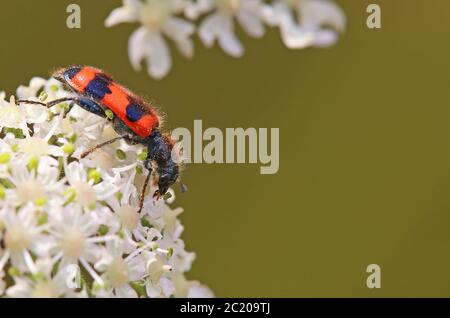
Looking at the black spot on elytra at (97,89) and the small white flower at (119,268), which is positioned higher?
the black spot on elytra at (97,89)

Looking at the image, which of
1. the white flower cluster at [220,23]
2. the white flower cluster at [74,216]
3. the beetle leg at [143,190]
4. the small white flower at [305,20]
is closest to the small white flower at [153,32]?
the white flower cluster at [220,23]

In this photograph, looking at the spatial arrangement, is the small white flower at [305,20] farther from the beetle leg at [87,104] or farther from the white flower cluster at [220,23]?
the beetle leg at [87,104]

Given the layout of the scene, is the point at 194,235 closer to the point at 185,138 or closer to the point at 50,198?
the point at 185,138
